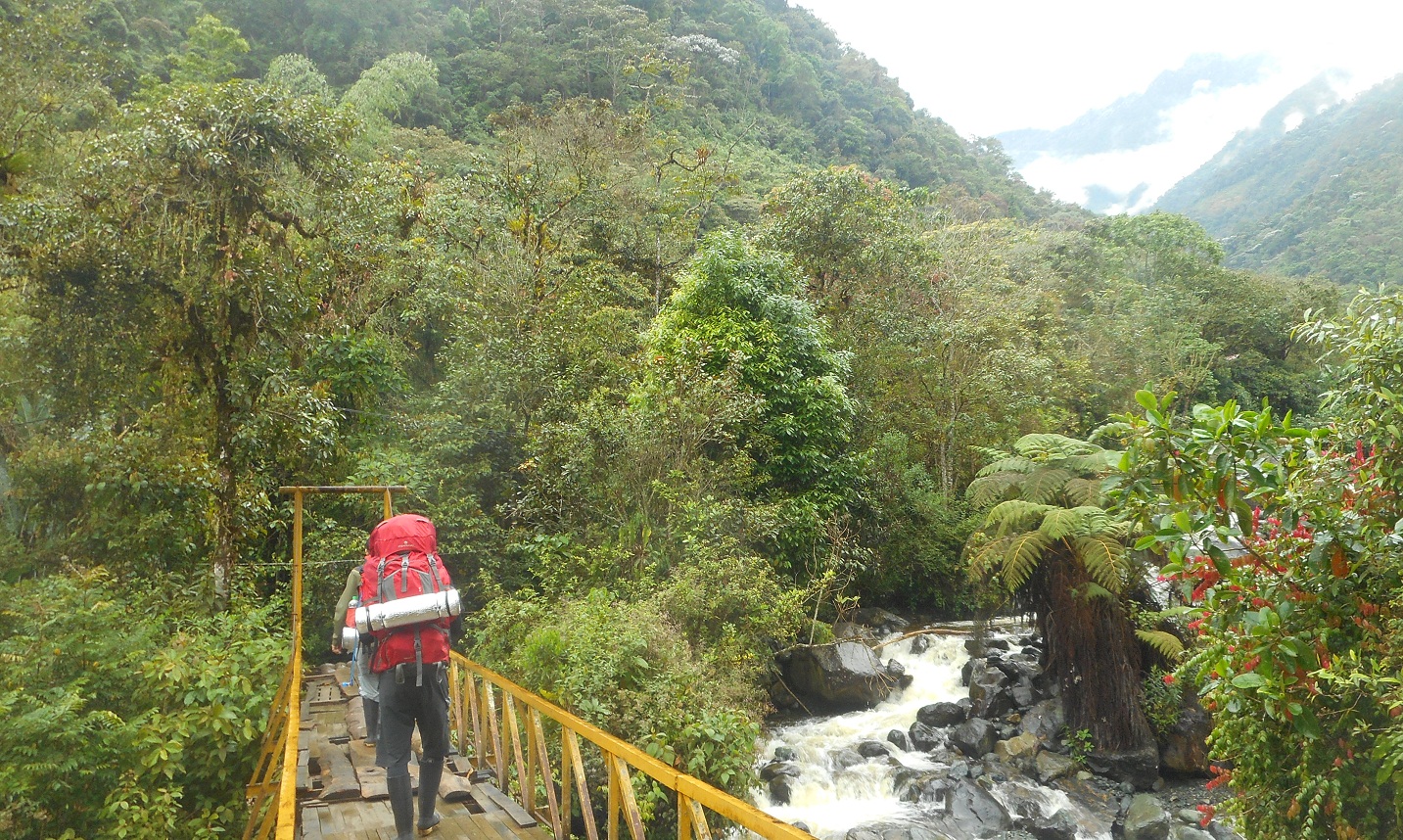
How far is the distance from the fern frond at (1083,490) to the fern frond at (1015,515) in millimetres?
504

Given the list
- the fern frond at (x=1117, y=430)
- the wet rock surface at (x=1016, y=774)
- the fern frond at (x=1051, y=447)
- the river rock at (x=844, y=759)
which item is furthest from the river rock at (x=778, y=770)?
the fern frond at (x=1117, y=430)

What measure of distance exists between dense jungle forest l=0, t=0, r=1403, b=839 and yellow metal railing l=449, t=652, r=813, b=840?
95 centimetres

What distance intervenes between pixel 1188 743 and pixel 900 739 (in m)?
3.25

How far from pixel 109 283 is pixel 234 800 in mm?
→ 5530

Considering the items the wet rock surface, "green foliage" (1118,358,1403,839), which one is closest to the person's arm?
"green foliage" (1118,358,1403,839)

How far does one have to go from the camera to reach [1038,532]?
915 centimetres

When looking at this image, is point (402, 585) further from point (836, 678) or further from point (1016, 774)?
point (836, 678)

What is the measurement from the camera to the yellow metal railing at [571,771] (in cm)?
299

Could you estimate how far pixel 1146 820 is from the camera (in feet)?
26.9

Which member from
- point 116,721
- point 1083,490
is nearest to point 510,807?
point 116,721

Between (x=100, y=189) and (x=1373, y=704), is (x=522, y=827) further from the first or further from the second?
(x=100, y=189)

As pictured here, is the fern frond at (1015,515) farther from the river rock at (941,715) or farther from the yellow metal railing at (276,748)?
the yellow metal railing at (276,748)

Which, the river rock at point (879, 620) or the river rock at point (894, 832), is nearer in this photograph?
the river rock at point (894, 832)

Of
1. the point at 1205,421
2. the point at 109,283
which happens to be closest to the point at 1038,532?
the point at 1205,421
